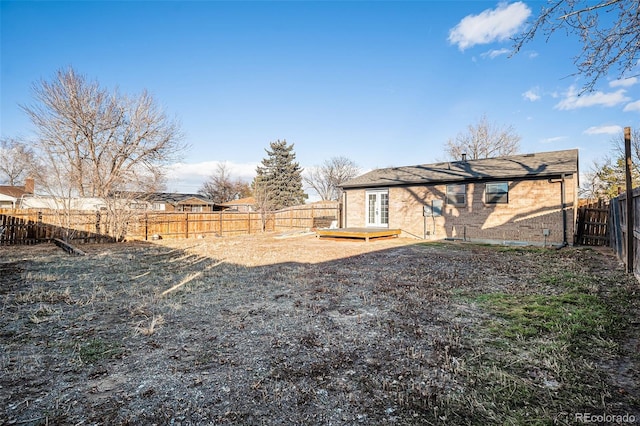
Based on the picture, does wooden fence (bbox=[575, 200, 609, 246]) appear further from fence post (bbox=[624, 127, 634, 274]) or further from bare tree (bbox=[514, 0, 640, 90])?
bare tree (bbox=[514, 0, 640, 90])

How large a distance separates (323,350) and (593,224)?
1346 centimetres

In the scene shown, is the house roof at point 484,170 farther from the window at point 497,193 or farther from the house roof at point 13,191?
the house roof at point 13,191

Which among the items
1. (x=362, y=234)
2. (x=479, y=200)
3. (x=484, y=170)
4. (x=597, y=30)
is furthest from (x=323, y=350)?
(x=484, y=170)

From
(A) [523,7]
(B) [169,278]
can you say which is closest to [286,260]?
(B) [169,278]

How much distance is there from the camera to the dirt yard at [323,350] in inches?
82.5

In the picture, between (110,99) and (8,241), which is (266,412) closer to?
(8,241)

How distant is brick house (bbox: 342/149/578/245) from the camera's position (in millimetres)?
11445

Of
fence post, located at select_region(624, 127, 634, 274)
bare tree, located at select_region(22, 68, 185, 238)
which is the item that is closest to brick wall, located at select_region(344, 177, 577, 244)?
fence post, located at select_region(624, 127, 634, 274)

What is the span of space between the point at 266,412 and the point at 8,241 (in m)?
16.9

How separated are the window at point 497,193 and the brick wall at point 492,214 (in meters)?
0.14

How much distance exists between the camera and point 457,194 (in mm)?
13641

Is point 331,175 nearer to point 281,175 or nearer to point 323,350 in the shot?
point 281,175

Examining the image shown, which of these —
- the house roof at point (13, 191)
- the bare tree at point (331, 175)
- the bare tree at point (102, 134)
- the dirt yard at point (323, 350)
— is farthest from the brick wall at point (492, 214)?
the house roof at point (13, 191)

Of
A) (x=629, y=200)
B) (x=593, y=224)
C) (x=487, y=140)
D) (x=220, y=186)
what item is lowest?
(x=593, y=224)
